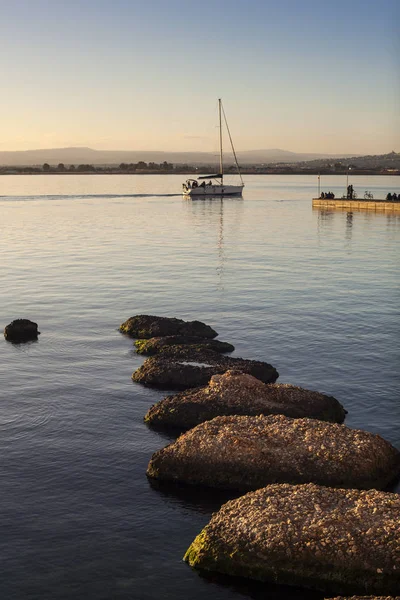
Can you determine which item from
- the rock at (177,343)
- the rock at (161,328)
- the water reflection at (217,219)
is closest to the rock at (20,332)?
the rock at (161,328)

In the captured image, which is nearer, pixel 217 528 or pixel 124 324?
pixel 217 528

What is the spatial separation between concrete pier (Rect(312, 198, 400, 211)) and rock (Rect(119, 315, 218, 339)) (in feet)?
277

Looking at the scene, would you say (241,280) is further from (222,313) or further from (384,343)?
(384,343)

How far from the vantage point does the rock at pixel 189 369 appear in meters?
25.6

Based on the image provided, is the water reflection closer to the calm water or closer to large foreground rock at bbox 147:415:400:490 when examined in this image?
the calm water

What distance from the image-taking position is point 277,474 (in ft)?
56.9

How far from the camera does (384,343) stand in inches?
1288

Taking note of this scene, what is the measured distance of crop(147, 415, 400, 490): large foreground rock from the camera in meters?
17.3

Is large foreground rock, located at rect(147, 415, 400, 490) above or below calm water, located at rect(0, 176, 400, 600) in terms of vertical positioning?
above

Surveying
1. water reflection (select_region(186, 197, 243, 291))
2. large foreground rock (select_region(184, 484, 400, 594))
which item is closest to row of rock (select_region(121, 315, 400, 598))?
large foreground rock (select_region(184, 484, 400, 594))

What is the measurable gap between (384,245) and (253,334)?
4105 centimetres

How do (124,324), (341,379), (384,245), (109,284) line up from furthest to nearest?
1. (384,245)
2. (109,284)
3. (124,324)
4. (341,379)

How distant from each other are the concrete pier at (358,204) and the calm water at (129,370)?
3903 cm

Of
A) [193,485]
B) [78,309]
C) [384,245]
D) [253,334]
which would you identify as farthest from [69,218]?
[193,485]
